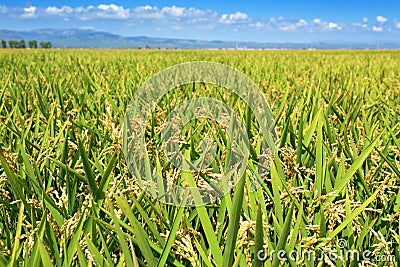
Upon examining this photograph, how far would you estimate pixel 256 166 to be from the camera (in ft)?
3.51

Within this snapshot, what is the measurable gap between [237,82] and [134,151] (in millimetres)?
1823

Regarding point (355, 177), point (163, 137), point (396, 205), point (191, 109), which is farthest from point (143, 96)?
point (396, 205)

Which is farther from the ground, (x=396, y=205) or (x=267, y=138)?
(x=267, y=138)


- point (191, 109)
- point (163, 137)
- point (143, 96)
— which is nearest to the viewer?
point (163, 137)

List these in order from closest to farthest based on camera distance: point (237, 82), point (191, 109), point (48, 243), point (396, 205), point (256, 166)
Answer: point (48, 243)
point (396, 205)
point (256, 166)
point (191, 109)
point (237, 82)

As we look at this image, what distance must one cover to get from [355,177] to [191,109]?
0.74 m

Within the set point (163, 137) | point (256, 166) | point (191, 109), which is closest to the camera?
point (256, 166)

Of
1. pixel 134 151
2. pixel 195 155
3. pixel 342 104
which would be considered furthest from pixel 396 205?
pixel 342 104

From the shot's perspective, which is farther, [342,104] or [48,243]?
[342,104]

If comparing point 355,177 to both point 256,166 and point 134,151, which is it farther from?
point 134,151

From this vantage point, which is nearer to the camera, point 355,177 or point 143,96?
point 355,177

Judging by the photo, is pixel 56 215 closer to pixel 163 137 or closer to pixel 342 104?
pixel 163 137

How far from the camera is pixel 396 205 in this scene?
943 mm

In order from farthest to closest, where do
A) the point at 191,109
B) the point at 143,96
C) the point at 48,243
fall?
1. the point at 143,96
2. the point at 191,109
3. the point at 48,243
